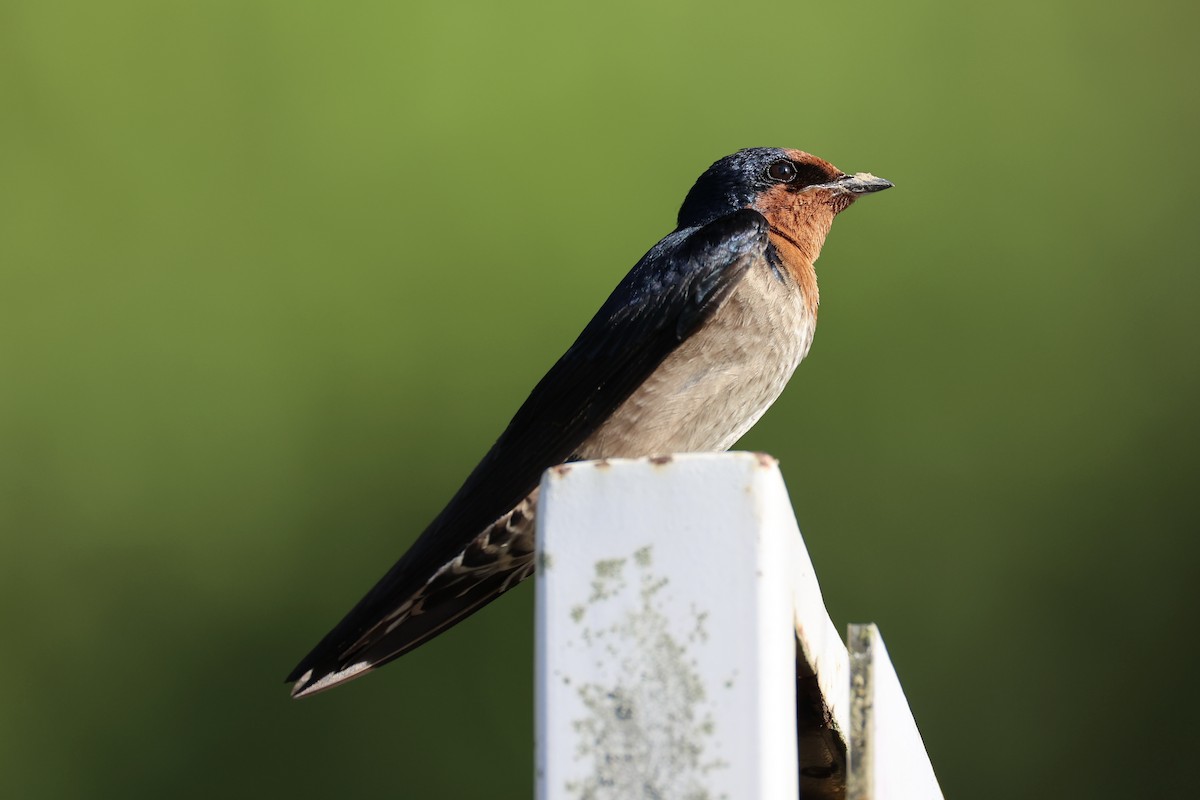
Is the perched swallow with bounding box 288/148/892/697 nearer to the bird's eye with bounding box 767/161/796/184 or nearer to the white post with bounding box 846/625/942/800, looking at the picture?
the bird's eye with bounding box 767/161/796/184

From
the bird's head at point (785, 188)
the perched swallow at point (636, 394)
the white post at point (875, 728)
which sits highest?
the bird's head at point (785, 188)

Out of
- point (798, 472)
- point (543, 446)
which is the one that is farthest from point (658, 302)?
point (798, 472)

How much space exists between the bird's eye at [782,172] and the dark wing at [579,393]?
25 centimetres

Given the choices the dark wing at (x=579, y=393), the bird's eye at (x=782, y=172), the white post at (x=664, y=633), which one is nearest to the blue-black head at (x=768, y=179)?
the bird's eye at (x=782, y=172)

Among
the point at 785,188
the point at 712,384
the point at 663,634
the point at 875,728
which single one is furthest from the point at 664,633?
the point at 785,188

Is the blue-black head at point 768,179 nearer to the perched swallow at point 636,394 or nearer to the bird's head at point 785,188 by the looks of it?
the bird's head at point 785,188

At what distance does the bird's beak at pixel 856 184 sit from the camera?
2.82 metres

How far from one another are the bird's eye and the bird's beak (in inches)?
2.0

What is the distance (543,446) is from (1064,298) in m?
1.50

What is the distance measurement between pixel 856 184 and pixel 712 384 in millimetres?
613

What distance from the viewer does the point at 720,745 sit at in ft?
3.25

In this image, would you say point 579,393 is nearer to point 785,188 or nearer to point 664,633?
point 785,188

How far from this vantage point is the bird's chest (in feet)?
7.84

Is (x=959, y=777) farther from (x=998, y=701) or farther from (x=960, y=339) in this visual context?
(x=960, y=339)
